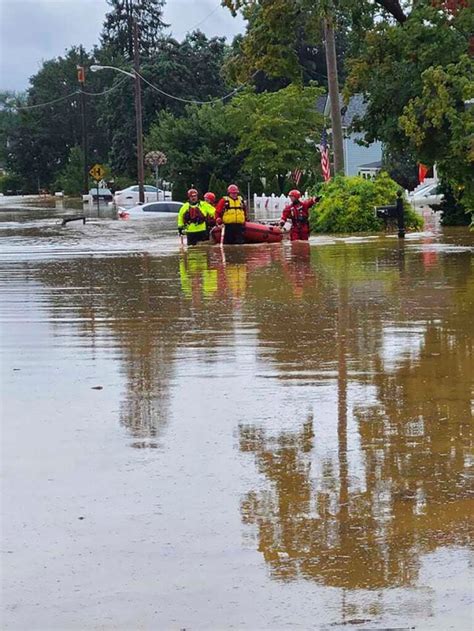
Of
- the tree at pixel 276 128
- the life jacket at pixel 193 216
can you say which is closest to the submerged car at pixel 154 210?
the tree at pixel 276 128

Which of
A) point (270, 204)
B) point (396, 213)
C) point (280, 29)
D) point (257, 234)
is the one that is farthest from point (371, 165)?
point (257, 234)

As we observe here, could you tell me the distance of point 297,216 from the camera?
30797mm

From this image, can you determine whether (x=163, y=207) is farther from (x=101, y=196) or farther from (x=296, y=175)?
(x=101, y=196)

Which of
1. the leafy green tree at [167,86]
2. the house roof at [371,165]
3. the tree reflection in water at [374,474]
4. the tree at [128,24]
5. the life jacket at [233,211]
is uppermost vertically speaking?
the tree at [128,24]

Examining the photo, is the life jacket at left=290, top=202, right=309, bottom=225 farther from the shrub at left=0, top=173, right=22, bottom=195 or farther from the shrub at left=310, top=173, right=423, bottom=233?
the shrub at left=0, top=173, right=22, bottom=195

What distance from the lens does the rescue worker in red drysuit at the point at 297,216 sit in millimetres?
30469

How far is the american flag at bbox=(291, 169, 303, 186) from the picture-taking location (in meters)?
63.8

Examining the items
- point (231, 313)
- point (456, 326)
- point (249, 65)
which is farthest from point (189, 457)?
point (249, 65)

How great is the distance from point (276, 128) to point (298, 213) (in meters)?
37.7

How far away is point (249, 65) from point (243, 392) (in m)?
28.9

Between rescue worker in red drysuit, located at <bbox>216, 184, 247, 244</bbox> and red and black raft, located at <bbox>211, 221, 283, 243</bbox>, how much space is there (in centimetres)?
42

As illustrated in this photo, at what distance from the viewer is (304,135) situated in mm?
68750

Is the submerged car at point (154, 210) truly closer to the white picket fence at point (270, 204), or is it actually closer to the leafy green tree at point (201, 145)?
the white picket fence at point (270, 204)

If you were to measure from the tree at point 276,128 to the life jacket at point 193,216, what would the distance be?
3657 centimetres
